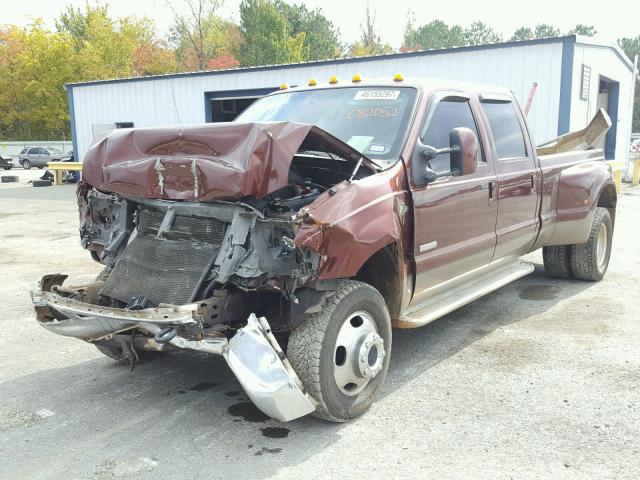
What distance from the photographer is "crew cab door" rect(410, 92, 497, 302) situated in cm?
420

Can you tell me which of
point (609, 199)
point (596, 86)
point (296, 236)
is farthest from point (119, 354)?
point (596, 86)

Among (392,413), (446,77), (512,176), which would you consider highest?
(446,77)

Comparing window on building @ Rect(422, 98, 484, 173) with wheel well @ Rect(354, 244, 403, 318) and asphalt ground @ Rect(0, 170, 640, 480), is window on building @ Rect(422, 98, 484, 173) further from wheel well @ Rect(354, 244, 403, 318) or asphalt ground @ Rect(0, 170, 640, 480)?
asphalt ground @ Rect(0, 170, 640, 480)

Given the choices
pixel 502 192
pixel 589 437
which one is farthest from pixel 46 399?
pixel 502 192

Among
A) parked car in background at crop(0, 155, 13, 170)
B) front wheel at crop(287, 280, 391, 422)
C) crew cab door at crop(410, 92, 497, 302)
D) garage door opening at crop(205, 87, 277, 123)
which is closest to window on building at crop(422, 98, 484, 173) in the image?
crew cab door at crop(410, 92, 497, 302)

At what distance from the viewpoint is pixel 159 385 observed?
14.2ft

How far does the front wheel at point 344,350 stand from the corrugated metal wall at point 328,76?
5.41 m

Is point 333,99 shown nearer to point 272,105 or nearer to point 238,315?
point 272,105

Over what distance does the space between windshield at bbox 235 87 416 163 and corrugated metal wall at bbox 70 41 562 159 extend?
12.3 ft

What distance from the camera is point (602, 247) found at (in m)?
7.25

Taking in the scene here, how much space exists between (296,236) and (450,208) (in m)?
1.65

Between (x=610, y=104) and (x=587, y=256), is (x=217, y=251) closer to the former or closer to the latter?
(x=587, y=256)

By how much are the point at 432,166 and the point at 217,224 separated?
162cm

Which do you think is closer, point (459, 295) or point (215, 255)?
point (215, 255)
